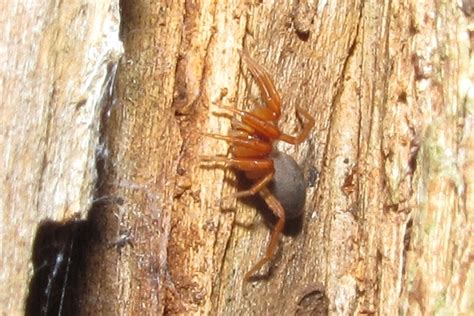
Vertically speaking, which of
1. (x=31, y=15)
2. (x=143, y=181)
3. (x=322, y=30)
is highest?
(x=322, y=30)

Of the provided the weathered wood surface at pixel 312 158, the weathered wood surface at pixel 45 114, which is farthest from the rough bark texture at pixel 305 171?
the weathered wood surface at pixel 45 114

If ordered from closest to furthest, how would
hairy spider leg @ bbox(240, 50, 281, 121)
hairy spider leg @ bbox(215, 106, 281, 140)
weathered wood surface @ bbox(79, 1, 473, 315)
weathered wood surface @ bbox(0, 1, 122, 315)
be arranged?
weathered wood surface @ bbox(0, 1, 122, 315)
weathered wood surface @ bbox(79, 1, 473, 315)
hairy spider leg @ bbox(240, 50, 281, 121)
hairy spider leg @ bbox(215, 106, 281, 140)

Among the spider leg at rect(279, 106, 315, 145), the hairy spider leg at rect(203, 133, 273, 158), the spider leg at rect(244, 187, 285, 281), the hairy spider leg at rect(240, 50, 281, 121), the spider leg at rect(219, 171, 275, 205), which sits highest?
the hairy spider leg at rect(240, 50, 281, 121)

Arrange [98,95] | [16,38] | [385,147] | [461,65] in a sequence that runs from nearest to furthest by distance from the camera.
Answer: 1. [16,38]
2. [98,95]
3. [461,65]
4. [385,147]

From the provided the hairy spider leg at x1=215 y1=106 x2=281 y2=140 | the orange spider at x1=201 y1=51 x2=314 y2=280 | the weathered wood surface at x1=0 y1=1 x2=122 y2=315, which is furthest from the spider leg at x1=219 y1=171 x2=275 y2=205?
the weathered wood surface at x1=0 y1=1 x2=122 y2=315

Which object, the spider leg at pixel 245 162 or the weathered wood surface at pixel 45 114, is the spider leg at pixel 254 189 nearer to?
the spider leg at pixel 245 162

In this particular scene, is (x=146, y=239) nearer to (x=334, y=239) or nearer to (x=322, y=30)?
(x=334, y=239)

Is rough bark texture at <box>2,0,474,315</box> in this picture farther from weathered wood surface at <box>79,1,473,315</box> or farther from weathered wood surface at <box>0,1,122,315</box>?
weathered wood surface at <box>0,1,122,315</box>

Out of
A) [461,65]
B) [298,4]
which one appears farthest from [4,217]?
[461,65]
